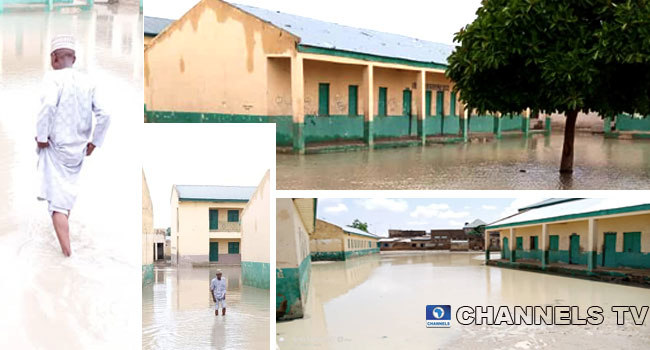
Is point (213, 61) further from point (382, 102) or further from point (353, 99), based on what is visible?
point (382, 102)

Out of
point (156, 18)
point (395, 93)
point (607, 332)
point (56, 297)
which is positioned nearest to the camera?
point (56, 297)

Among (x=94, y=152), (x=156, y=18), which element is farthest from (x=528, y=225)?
(x=156, y=18)

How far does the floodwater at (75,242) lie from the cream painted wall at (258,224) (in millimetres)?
937

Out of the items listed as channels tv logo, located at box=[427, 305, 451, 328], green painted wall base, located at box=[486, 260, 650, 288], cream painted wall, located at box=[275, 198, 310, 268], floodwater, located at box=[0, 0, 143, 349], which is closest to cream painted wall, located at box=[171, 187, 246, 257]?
floodwater, located at box=[0, 0, 143, 349]

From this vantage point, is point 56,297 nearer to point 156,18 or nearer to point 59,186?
point 59,186

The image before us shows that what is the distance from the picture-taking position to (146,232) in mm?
7035

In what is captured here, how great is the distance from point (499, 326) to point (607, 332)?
981mm

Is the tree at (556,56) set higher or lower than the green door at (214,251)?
higher

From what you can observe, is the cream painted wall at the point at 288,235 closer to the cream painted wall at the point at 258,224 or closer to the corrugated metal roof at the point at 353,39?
the cream painted wall at the point at 258,224

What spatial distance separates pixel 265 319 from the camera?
23.1 feet

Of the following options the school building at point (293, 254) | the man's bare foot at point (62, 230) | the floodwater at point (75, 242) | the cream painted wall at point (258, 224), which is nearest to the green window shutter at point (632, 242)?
the school building at point (293, 254)

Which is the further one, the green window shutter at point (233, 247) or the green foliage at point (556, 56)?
the green foliage at point (556, 56)

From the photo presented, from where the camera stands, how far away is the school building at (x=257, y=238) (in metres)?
6.92

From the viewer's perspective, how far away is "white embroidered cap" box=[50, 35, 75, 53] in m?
7.18
